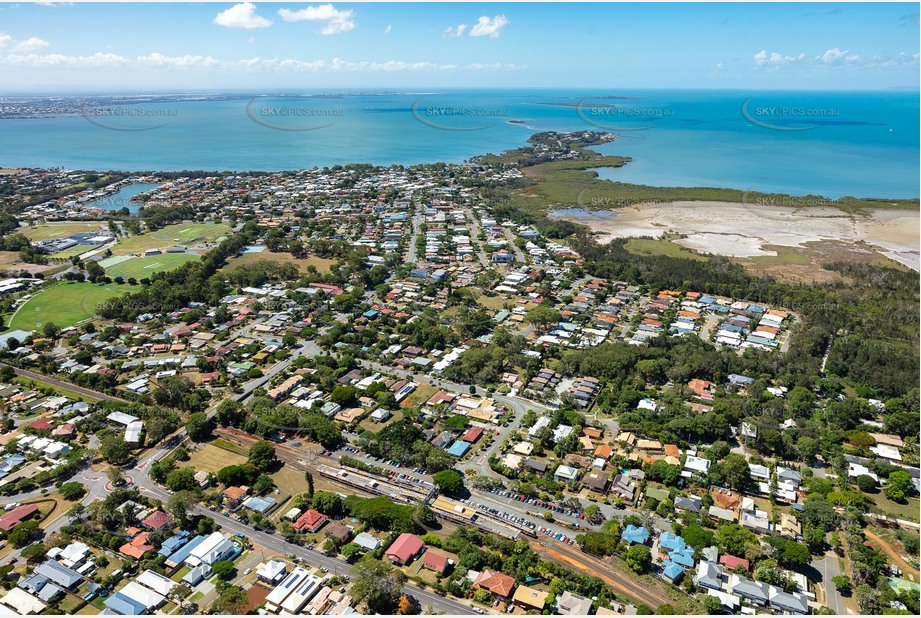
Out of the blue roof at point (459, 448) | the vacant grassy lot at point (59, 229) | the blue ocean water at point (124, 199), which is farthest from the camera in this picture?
the blue ocean water at point (124, 199)

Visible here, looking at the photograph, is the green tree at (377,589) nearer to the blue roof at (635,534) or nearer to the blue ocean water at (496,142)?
the blue roof at (635,534)

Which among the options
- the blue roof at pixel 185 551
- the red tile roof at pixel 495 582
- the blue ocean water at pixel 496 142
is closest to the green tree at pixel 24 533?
the blue roof at pixel 185 551

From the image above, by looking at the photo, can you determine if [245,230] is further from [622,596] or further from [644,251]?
[622,596]

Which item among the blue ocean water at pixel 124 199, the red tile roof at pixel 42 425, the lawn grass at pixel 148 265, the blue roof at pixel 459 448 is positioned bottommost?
the blue roof at pixel 459 448

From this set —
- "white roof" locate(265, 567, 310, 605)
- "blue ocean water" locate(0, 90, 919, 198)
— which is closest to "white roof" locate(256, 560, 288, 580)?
"white roof" locate(265, 567, 310, 605)

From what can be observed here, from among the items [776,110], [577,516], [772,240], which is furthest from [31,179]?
[776,110]

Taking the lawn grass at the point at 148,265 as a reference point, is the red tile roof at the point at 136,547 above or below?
below

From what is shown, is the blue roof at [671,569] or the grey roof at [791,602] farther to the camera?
the blue roof at [671,569]
